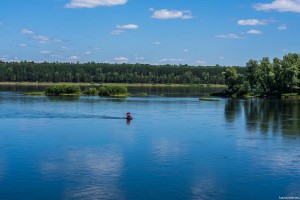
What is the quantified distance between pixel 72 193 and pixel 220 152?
2368 cm

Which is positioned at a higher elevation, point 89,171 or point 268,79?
point 268,79

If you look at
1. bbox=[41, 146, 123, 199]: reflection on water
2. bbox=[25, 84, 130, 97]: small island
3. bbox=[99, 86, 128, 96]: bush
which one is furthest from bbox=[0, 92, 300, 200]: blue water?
bbox=[99, 86, 128, 96]: bush

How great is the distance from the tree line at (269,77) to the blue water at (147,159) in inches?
3965

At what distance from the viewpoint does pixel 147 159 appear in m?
50.5

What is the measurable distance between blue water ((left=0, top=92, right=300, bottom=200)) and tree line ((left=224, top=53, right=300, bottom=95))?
101 metres

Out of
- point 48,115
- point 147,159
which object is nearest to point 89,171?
point 147,159

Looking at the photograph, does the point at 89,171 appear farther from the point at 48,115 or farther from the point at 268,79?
the point at 268,79

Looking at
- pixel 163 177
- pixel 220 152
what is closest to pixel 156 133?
pixel 220 152

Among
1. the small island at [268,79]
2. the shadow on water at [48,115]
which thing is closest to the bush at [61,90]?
the small island at [268,79]

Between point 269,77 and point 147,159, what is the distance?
471ft

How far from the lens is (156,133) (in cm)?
7150

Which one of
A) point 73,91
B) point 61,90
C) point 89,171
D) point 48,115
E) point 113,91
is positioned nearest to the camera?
point 89,171

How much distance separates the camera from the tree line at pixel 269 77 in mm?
183125

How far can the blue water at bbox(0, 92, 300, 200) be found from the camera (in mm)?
38750
